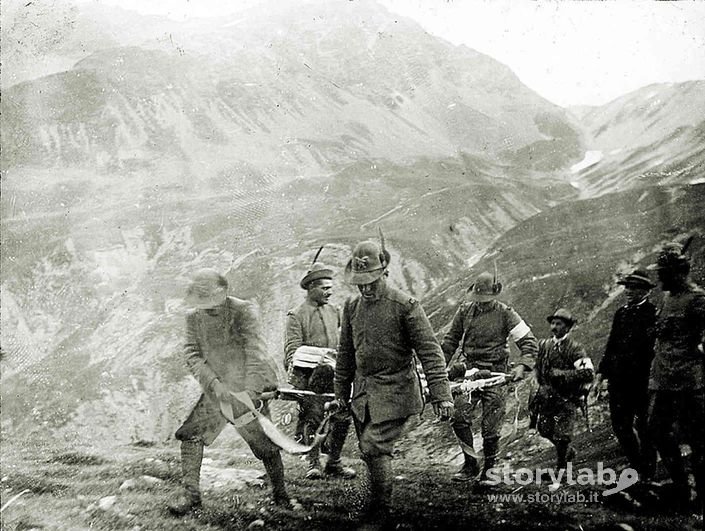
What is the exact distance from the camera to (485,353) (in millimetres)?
5148

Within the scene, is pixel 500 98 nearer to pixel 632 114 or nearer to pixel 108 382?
pixel 632 114

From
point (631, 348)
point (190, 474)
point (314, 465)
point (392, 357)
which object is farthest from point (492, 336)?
point (190, 474)

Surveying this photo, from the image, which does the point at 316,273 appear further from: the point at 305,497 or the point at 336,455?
the point at 305,497

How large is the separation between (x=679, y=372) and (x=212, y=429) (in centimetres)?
332

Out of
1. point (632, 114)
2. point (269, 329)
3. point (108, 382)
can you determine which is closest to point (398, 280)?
point (269, 329)

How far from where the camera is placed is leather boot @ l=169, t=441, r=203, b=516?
464 cm

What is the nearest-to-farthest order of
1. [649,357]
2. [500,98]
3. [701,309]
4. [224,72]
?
[701,309], [649,357], [500,98], [224,72]

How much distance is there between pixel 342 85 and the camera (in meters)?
8.89

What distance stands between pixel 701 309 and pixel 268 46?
24.1 ft

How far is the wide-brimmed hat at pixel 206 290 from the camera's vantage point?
4637mm

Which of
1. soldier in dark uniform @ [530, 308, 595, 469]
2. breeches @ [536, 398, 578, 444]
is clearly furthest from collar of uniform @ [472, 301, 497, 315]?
breeches @ [536, 398, 578, 444]

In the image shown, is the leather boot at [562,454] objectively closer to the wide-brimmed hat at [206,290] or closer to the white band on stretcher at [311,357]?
the white band on stretcher at [311,357]

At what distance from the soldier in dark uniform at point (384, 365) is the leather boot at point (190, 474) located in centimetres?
136

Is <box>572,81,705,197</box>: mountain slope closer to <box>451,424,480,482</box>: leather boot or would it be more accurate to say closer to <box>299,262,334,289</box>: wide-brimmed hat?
<box>451,424,480,482</box>: leather boot
